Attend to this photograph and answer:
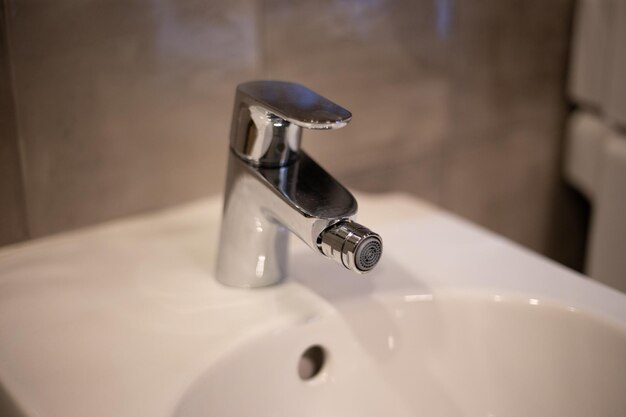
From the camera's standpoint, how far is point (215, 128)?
0.62 metres

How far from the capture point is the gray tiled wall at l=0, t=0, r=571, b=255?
0.53 m

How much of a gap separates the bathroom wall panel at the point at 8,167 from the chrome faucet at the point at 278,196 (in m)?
0.17

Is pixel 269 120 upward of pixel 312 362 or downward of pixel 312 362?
→ upward

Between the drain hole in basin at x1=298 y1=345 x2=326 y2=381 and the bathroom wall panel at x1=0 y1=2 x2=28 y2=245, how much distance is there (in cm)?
24

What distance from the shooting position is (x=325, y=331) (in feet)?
1.58

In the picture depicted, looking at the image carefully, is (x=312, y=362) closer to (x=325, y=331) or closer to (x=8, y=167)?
(x=325, y=331)

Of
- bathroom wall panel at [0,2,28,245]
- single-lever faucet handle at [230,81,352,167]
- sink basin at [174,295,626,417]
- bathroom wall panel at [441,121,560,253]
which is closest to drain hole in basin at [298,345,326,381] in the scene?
sink basin at [174,295,626,417]

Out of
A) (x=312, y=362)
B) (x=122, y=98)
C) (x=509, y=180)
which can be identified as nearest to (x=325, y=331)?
(x=312, y=362)

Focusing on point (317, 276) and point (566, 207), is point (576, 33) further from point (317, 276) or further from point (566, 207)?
point (317, 276)

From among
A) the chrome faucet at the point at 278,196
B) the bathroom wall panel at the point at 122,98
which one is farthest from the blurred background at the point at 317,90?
the chrome faucet at the point at 278,196

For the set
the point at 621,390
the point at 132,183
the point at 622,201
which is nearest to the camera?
the point at 621,390

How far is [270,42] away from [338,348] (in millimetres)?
285

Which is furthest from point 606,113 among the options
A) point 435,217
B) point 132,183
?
point 132,183

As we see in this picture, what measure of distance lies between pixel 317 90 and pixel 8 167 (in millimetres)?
286
